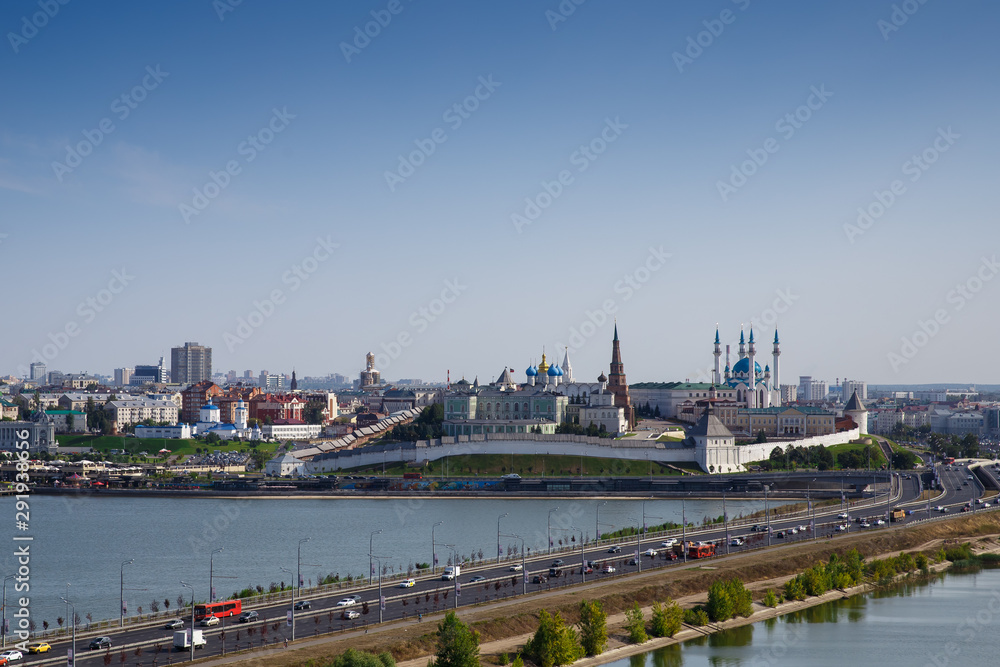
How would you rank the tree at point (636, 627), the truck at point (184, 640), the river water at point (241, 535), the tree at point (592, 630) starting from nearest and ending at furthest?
the truck at point (184, 640) → the tree at point (592, 630) → the tree at point (636, 627) → the river water at point (241, 535)

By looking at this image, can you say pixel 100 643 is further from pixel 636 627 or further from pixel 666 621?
pixel 666 621

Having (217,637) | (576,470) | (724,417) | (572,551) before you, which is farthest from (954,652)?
(724,417)

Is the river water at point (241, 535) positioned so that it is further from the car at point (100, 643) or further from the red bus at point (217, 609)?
the car at point (100, 643)

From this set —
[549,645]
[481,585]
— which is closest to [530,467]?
[481,585]

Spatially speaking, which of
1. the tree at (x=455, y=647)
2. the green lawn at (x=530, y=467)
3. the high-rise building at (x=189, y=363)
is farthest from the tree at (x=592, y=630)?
the high-rise building at (x=189, y=363)

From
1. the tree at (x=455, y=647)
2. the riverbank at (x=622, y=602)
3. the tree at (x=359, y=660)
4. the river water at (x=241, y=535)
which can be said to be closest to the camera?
the tree at (x=359, y=660)

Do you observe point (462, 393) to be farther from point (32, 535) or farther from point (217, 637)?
point (217, 637)
